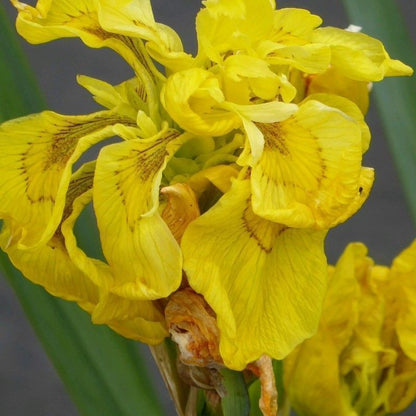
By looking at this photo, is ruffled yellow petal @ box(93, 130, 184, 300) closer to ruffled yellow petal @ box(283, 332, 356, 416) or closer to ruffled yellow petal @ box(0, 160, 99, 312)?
ruffled yellow petal @ box(0, 160, 99, 312)

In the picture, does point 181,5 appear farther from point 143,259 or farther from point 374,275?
point 143,259

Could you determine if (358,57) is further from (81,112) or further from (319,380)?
(81,112)

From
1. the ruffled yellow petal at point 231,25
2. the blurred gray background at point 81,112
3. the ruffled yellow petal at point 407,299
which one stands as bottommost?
the blurred gray background at point 81,112

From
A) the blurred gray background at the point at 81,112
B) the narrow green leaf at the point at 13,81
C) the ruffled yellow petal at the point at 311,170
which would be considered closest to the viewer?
the ruffled yellow petal at the point at 311,170

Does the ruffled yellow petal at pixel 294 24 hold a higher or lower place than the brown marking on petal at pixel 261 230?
higher

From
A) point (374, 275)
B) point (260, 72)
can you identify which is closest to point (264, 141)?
point (260, 72)

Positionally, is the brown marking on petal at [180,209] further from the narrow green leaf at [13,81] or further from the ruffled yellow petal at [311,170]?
the narrow green leaf at [13,81]

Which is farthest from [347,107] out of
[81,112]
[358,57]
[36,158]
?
[81,112]

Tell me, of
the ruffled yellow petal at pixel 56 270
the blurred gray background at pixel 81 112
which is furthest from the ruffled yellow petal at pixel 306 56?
the blurred gray background at pixel 81 112
